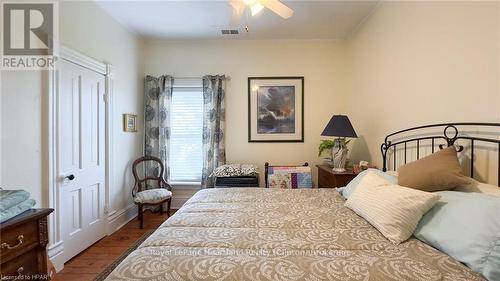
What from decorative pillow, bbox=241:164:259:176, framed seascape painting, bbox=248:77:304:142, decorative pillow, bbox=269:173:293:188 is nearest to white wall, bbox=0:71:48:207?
decorative pillow, bbox=241:164:259:176

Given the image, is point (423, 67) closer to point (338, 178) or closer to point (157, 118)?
point (338, 178)

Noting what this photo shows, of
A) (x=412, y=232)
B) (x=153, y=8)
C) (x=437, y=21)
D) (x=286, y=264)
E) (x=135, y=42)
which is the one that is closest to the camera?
(x=286, y=264)

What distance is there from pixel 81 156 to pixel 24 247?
1.38 metres

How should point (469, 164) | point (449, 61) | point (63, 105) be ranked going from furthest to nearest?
point (63, 105) < point (449, 61) < point (469, 164)

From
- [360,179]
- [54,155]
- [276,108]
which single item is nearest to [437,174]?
[360,179]

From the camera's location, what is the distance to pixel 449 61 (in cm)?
172

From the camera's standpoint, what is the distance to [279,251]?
3.49ft

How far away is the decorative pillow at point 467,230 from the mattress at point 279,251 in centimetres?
4

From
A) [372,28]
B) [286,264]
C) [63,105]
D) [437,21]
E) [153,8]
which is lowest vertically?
[286,264]

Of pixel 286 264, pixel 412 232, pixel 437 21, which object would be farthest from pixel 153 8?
pixel 412 232

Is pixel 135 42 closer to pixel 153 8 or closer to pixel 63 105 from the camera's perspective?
pixel 153 8

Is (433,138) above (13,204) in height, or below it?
above

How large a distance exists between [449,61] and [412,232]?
4.34 ft

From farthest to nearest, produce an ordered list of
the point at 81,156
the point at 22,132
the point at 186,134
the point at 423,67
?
the point at 186,134, the point at 81,156, the point at 423,67, the point at 22,132
